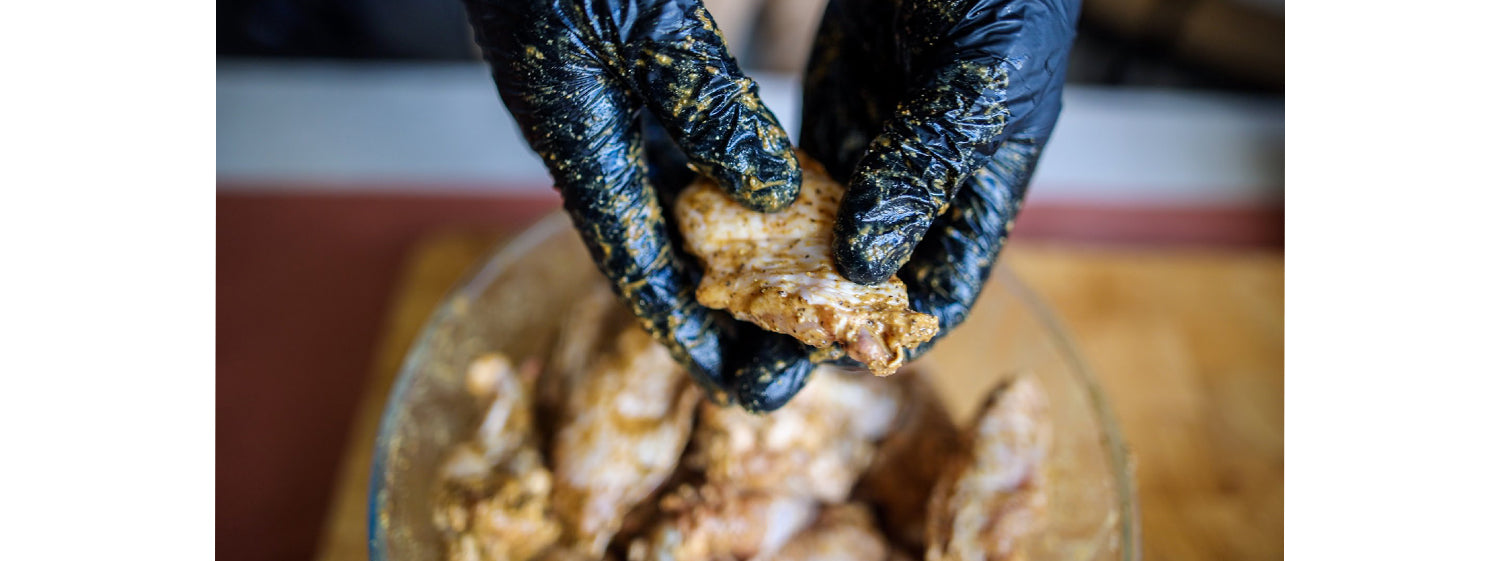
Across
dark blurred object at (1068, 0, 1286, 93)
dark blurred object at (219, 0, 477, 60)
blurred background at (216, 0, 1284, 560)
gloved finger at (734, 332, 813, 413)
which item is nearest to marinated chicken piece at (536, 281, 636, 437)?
gloved finger at (734, 332, 813, 413)

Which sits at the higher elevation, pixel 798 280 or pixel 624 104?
pixel 624 104

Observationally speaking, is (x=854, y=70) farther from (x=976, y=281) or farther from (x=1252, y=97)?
(x=1252, y=97)

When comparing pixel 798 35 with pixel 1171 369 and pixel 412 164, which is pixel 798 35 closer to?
pixel 412 164

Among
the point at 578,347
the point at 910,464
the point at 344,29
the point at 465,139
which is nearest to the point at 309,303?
the point at 465,139

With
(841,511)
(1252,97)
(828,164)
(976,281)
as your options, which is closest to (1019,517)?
(841,511)

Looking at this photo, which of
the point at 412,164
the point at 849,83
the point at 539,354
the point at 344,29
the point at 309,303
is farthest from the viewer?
the point at 344,29

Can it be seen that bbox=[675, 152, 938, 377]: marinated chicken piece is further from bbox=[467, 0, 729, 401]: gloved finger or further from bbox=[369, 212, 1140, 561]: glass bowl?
bbox=[369, 212, 1140, 561]: glass bowl

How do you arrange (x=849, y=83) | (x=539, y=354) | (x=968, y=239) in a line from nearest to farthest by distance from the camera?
(x=968, y=239), (x=849, y=83), (x=539, y=354)
